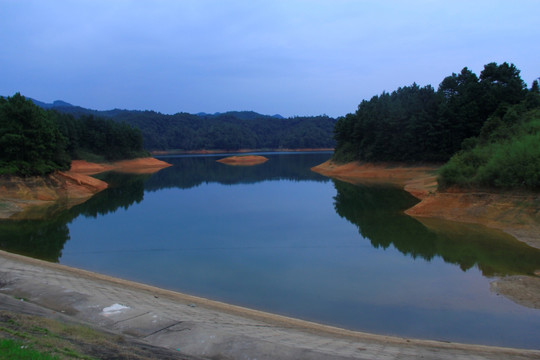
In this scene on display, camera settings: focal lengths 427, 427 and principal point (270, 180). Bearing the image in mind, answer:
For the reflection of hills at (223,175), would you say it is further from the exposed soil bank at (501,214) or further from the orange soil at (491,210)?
the exposed soil bank at (501,214)

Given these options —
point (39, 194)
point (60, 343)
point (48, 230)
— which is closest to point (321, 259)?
point (60, 343)

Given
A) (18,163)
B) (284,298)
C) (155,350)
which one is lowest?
(284,298)

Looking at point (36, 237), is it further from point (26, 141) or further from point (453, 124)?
point (453, 124)

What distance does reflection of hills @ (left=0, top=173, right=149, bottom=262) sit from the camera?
1667 cm

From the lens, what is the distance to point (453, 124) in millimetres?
43375

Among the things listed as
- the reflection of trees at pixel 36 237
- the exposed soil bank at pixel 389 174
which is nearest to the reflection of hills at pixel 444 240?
the exposed soil bank at pixel 389 174

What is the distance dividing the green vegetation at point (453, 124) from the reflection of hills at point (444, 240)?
3.67 meters

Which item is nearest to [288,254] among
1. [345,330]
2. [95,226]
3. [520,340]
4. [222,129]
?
[345,330]

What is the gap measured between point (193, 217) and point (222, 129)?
118 meters

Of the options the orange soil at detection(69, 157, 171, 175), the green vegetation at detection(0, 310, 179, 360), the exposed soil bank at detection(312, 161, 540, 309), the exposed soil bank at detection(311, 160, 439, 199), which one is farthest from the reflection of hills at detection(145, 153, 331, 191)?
the green vegetation at detection(0, 310, 179, 360)

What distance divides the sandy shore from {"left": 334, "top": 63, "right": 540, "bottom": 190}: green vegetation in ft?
51.8

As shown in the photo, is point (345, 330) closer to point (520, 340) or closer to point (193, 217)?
point (520, 340)

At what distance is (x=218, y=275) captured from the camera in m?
13.2

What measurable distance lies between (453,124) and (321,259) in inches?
1340
